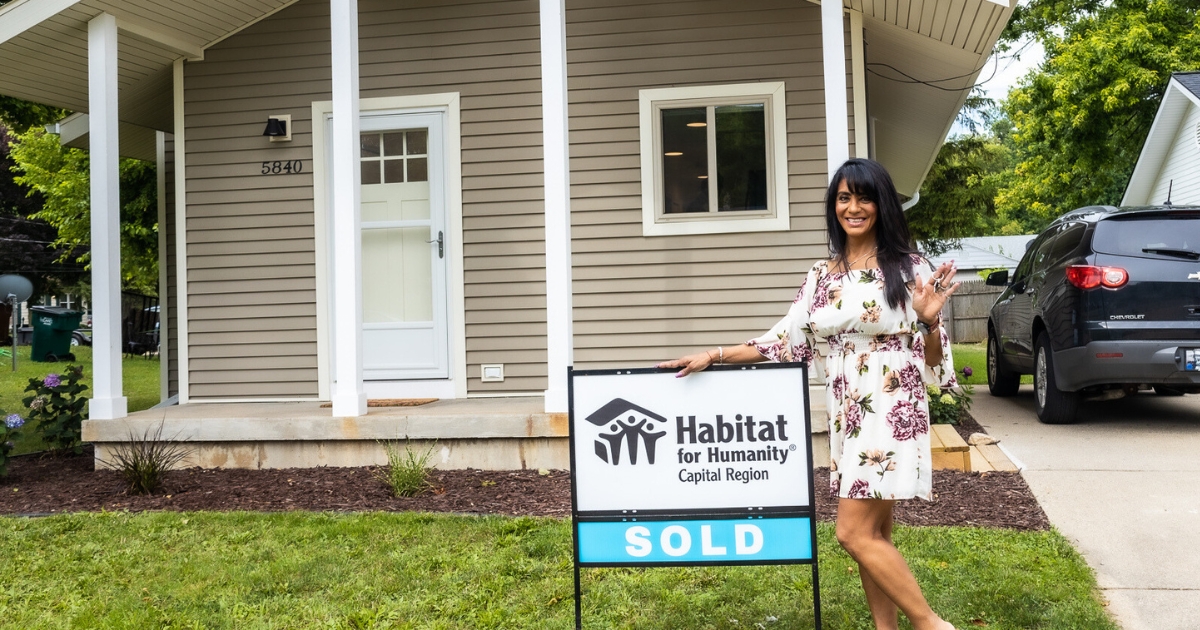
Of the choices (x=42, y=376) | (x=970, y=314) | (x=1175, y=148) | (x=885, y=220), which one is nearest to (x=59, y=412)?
(x=885, y=220)

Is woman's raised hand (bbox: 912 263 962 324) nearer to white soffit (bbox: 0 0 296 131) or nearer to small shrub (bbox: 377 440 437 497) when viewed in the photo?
small shrub (bbox: 377 440 437 497)

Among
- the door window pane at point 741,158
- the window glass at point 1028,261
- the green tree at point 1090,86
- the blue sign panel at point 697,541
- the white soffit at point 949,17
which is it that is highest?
the green tree at point 1090,86

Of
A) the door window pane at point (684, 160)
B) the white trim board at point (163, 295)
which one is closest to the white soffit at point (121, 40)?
the white trim board at point (163, 295)

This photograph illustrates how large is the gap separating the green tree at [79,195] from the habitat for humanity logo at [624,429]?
57.5 ft

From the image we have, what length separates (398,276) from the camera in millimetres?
7867

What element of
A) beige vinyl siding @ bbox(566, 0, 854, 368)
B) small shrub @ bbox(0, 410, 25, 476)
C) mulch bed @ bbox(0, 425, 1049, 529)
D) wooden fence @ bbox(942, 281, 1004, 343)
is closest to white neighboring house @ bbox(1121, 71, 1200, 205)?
wooden fence @ bbox(942, 281, 1004, 343)

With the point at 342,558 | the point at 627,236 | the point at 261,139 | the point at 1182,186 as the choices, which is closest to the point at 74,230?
the point at 261,139

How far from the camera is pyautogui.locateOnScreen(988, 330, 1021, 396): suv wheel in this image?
9.75 metres

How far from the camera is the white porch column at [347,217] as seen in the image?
6297mm

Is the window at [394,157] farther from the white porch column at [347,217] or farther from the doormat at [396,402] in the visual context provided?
the doormat at [396,402]

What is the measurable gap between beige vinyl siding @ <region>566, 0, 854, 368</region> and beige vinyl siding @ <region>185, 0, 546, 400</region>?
402mm

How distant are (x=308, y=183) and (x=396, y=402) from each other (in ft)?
6.60

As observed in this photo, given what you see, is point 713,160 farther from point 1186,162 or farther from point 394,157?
point 1186,162

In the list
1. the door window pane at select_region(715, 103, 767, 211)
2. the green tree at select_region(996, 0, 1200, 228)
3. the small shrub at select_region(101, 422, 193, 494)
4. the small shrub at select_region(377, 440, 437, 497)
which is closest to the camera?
the small shrub at select_region(377, 440, 437, 497)
